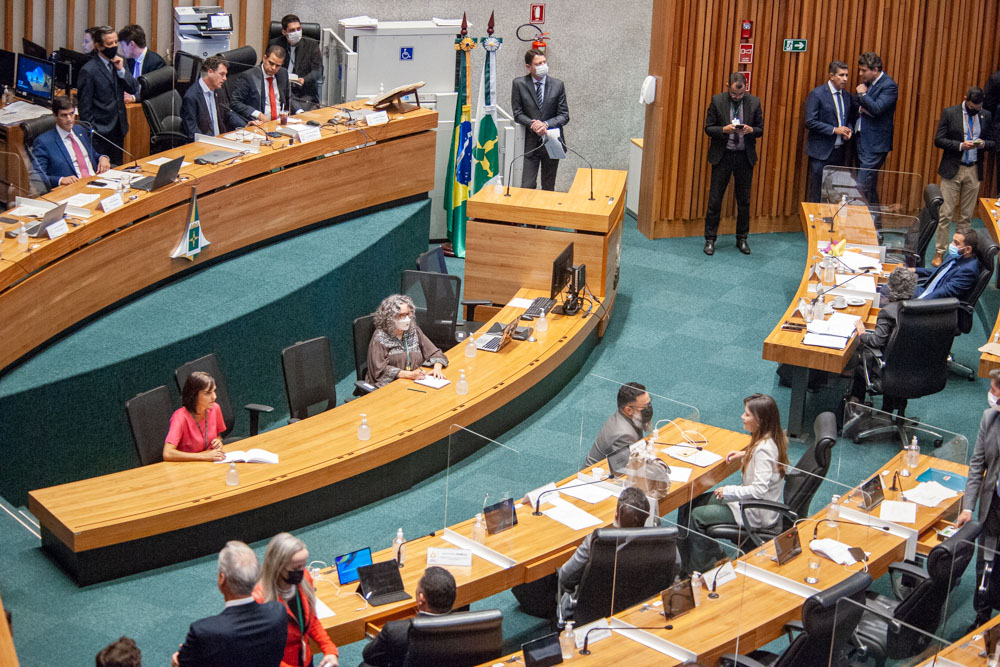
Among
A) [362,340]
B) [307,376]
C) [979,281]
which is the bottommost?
[307,376]

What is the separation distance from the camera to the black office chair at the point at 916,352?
736cm

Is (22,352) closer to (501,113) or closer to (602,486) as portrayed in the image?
(602,486)

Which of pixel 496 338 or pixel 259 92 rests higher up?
pixel 259 92

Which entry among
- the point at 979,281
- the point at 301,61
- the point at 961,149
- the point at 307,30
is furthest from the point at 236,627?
the point at 961,149

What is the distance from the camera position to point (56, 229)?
708cm

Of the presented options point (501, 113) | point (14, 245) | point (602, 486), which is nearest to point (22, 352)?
point (14, 245)

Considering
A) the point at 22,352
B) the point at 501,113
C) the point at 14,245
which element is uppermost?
the point at 501,113

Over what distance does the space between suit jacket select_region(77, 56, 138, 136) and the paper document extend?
21.2 feet

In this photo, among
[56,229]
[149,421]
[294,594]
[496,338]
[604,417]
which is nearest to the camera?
[294,594]

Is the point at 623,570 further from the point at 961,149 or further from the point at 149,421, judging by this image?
the point at 961,149

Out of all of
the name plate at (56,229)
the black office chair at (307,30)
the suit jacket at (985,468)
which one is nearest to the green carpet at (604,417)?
the suit jacket at (985,468)

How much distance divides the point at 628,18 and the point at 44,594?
27.7 feet

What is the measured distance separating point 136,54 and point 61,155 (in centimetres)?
228

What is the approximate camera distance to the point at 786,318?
316 inches
